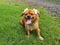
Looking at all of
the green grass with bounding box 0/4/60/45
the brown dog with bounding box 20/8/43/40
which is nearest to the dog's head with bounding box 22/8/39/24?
the brown dog with bounding box 20/8/43/40

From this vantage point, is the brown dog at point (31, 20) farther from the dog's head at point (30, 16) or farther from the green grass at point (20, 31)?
the green grass at point (20, 31)

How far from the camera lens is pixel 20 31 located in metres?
6.97

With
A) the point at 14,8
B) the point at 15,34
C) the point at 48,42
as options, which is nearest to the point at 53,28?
the point at 48,42

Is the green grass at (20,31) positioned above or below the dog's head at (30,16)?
below

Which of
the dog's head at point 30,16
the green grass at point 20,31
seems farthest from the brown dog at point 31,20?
the green grass at point 20,31

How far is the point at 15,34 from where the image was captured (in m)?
6.77

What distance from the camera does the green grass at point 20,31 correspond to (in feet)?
21.5

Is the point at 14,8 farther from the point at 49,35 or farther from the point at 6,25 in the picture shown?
the point at 49,35

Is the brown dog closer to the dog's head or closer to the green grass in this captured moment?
the dog's head

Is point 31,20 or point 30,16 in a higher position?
point 30,16

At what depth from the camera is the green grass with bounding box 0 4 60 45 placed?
21.5ft

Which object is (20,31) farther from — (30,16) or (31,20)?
(30,16)

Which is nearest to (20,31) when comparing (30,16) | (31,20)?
(31,20)

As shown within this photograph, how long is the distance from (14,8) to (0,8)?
55 cm
